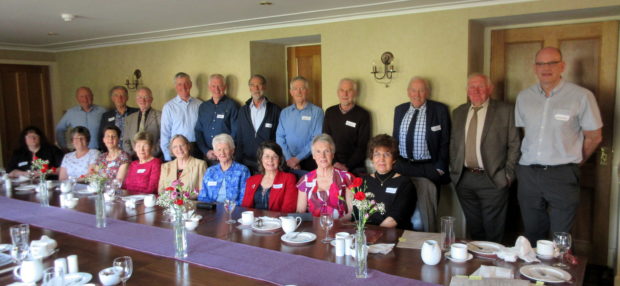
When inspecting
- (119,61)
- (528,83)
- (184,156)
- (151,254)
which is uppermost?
(119,61)

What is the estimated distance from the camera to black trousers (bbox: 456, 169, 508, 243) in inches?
149

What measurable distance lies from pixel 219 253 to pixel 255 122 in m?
2.84

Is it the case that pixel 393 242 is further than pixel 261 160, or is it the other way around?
pixel 261 160

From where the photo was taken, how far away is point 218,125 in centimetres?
522

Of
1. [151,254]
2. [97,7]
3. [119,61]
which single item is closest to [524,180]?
[151,254]

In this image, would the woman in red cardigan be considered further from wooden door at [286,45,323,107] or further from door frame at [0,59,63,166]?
door frame at [0,59,63,166]

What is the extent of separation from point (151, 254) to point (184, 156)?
1832mm

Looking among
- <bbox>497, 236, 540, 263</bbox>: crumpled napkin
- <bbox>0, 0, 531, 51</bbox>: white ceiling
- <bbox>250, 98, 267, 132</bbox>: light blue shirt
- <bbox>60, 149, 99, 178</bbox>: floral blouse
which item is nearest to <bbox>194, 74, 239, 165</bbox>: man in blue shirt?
<bbox>250, 98, 267, 132</bbox>: light blue shirt

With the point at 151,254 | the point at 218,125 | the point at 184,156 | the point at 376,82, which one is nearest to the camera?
the point at 151,254

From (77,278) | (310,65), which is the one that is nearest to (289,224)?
(77,278)

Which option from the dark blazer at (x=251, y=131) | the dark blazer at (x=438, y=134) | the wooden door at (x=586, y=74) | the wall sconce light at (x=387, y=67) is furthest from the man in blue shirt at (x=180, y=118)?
the wooden door at (x=586, y=74)

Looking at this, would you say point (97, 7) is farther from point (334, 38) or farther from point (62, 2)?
point (334, 38)

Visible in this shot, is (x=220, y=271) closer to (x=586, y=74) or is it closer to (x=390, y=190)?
(x=390, y=190)

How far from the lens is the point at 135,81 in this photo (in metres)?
6.55
